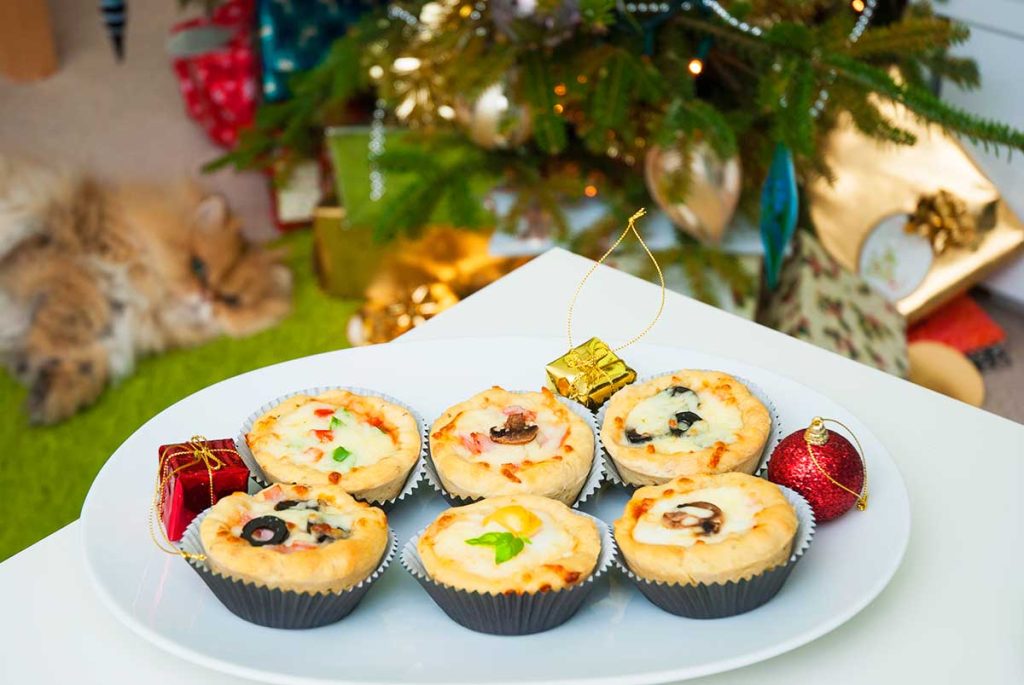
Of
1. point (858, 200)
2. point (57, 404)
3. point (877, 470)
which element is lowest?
point (57, 404)

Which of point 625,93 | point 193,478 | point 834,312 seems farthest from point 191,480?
point 834,312

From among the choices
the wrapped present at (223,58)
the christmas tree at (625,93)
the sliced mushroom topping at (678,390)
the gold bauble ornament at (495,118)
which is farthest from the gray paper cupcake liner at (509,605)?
the wrapped present at (223,58)

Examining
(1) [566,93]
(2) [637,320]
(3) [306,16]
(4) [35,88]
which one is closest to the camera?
(2) [637,320]

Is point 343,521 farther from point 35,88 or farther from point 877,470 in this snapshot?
point 35,88

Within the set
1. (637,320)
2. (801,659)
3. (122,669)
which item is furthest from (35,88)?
(801,659)

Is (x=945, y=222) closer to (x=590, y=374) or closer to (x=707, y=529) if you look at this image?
(x=590, y=374)

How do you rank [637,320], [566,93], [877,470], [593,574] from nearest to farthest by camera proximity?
[593,574]
[877,470]
[637,320]
[566,93]
